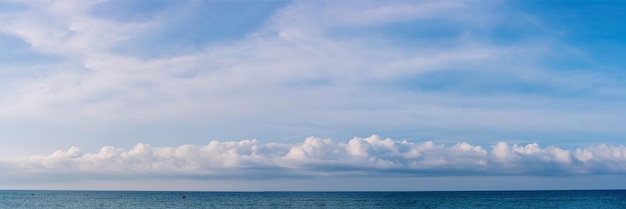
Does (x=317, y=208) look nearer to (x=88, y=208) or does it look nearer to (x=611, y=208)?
(x=88, y=208)

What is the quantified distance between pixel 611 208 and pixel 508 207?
76.7 feet

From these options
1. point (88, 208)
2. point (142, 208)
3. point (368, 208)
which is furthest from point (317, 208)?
point (88, 208)

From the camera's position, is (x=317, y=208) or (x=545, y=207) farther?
(x=545, y=207)

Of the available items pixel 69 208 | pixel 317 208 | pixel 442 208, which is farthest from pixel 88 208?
pixel 442 208

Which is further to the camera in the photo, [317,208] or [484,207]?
[484,207]

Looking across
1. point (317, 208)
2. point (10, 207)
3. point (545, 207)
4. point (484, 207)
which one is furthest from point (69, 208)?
point (545, 207)

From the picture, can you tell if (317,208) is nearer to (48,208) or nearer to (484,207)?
(484,207)

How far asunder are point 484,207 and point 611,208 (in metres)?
29.3

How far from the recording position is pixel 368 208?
142 meters

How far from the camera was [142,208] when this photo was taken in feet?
481

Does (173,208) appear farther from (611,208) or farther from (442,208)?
(611,208)

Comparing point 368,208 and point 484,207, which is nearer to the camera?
point 368,208

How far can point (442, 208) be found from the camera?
488 feet

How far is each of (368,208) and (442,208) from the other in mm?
19950
